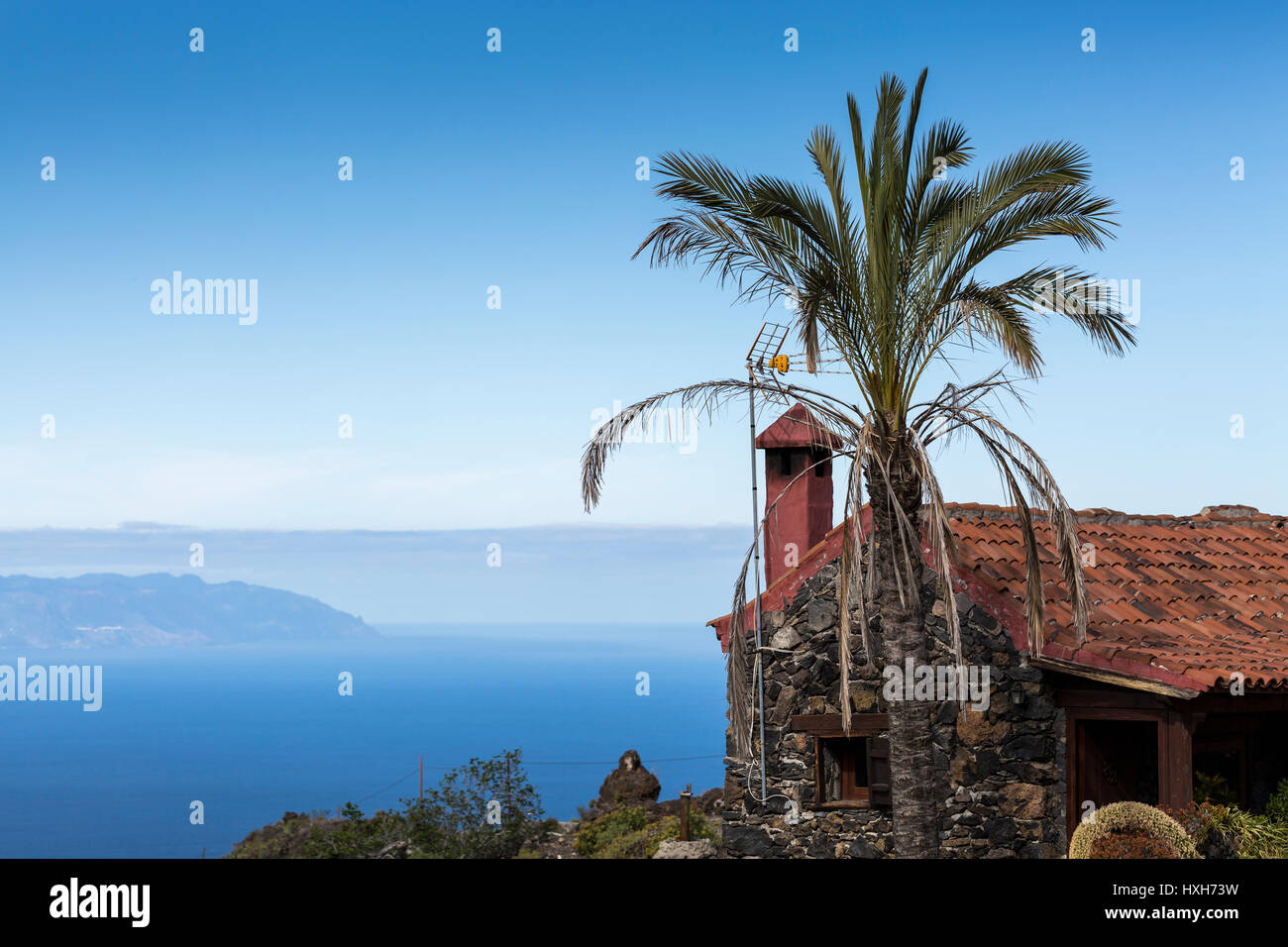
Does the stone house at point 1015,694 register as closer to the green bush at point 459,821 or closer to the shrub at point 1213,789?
the shrub at point 1213,789

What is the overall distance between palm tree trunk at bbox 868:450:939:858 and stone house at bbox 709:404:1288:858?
0.52 m

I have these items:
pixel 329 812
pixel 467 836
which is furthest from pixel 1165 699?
pixel 329 812

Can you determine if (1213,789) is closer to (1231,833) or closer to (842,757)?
(1231,833)

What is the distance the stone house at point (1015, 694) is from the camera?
13.7 metres

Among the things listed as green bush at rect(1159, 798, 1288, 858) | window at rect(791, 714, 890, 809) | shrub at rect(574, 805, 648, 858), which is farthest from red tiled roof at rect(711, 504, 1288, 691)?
shrub at rect(574, 805, 648, 858)

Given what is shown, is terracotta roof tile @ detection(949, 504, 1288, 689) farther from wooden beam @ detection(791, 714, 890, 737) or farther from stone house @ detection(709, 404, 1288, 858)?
wooden beam @ detection(791, 714, 890, 737)

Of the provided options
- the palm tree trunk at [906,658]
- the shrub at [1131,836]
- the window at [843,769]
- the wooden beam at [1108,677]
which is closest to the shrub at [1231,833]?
the shrub at [1131,836]

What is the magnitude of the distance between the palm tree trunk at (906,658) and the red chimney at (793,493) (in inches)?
181

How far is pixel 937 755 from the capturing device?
1512 centimetres

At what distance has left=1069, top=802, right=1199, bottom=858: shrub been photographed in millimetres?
10492

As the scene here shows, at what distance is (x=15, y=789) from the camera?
7274 inches

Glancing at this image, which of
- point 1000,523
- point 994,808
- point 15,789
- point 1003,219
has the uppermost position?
point 1003,219
